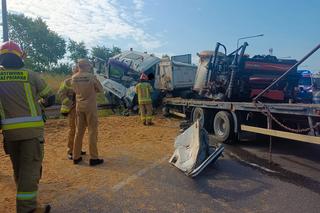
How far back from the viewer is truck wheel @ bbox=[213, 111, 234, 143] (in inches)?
345

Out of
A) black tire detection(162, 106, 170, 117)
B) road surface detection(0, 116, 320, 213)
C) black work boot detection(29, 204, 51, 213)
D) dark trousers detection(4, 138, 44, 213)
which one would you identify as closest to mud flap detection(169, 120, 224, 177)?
road surface detection(0, 116, 320, 213)

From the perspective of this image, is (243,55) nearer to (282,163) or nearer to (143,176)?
(282,163)

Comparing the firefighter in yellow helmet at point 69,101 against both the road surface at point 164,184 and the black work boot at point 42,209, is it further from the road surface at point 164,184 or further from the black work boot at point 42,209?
the black work boot at point 42,209

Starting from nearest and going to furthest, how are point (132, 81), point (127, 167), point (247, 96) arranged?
point (127, 167)
point (247, 96)
point (132, 81)

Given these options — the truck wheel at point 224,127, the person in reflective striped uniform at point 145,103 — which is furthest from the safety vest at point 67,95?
the person in reflective striped uniform at point 145,103

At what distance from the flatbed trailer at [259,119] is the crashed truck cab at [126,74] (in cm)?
381

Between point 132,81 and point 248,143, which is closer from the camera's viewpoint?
→ point 248,143

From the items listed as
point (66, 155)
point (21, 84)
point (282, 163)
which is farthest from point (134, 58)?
point (21, 84)

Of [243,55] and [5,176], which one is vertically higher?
[243,55]

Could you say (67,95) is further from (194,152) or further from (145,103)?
(145,103)

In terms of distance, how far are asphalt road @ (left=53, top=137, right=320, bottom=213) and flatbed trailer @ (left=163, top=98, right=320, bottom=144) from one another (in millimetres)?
641

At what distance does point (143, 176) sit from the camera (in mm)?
5895

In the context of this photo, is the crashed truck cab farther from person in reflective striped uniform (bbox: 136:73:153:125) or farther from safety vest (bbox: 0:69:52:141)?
safety vest (bbox: 0:69:52:141)

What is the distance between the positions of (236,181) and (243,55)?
15.4 ft
